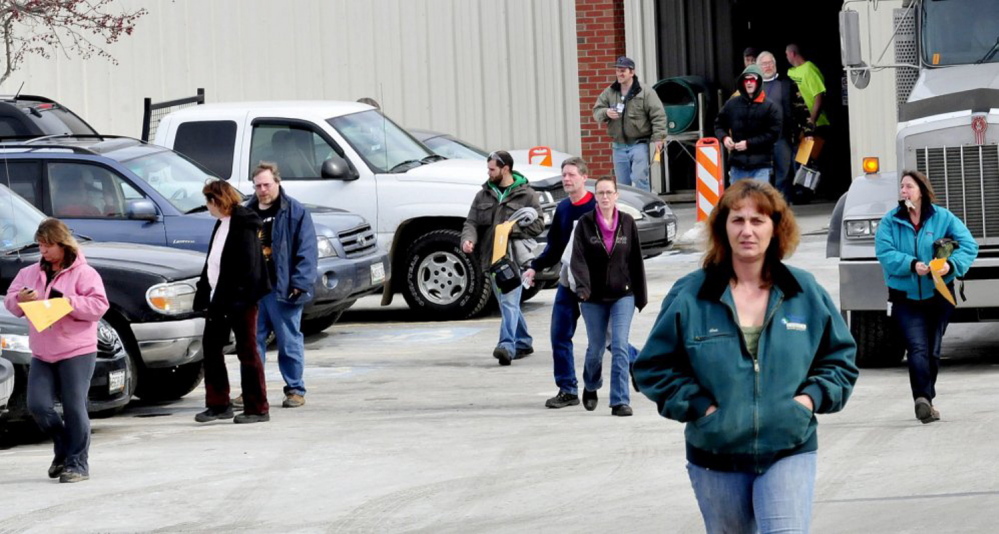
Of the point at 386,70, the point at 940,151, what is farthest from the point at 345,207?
the point at 386,70

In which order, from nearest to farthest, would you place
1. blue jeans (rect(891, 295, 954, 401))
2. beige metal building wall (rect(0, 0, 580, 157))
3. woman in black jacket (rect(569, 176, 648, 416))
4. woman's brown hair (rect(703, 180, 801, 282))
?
woman's brown hair (rect(703, 180, 801, 282)) → blue jeans (rect(891, 295, 954, 401)) → woman in black jacket (rect(569, 176, 648, 416)) → beige metal building wall (rect(0, 0, 580, 157))

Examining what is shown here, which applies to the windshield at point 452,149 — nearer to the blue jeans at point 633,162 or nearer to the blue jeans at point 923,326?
the blue jeans at point 633,162

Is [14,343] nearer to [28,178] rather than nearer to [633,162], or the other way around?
[28,178]

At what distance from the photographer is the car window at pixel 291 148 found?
16.1 metres

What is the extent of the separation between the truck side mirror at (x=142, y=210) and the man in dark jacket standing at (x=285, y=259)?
224 cm

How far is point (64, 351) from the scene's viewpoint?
9352 millimetres

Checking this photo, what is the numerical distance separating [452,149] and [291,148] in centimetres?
334

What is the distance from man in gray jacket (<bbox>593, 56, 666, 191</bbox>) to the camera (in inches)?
805

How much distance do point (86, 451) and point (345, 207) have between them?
6735mm

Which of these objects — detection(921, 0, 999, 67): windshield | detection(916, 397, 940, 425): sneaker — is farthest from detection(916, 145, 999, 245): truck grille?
detection(916, 397, 940, 425): sneaker

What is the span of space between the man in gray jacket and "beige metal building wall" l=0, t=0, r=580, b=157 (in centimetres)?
401

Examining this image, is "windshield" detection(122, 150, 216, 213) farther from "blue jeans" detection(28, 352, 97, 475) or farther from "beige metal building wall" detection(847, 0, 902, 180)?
"beige metal building wall" detection(847, 0, 902, 180)

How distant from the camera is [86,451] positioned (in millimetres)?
9430

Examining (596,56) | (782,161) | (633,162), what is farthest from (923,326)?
(596,56)
